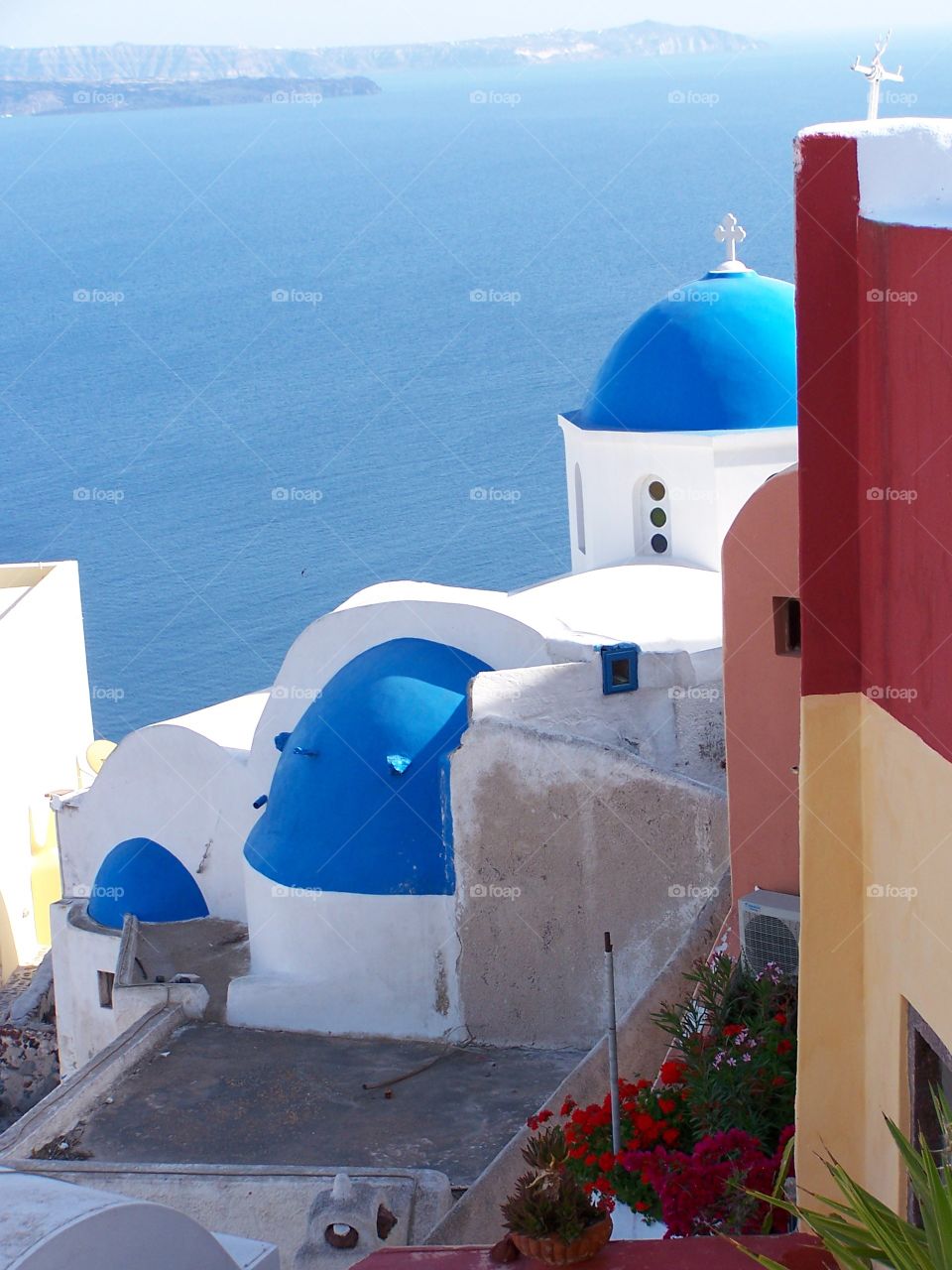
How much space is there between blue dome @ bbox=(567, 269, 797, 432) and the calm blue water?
1122 cm

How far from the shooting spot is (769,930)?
28.3ft

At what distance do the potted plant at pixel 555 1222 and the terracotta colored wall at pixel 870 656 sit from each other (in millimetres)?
753

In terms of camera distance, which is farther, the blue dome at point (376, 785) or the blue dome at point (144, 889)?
the blue dome at point (144, 889)

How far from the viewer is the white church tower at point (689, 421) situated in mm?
14617

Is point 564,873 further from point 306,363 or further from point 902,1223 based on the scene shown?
point 306,363

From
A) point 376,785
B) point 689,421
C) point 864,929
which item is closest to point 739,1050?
point 864,929

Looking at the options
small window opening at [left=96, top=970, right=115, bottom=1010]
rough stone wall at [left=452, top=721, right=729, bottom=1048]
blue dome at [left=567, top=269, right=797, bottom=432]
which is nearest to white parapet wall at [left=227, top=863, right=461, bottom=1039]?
rough stone wall at [left=452, top=721, right=729, bottom=1048]

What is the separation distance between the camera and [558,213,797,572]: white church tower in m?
14.6

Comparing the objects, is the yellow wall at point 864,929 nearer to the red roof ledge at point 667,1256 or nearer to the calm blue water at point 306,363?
the red roof ledge at point 667,1256

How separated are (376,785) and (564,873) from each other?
1.77 meters

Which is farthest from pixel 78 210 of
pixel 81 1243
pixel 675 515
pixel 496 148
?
pixel 81 1243

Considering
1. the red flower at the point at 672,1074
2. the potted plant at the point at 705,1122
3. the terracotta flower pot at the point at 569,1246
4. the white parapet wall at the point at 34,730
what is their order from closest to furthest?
the terracotta flower pot at the point at 569,1246 → the potted plant at the point at 705,1122 → the red flower at the point at 672,1074 → the white parapet wall at the point at 34,730

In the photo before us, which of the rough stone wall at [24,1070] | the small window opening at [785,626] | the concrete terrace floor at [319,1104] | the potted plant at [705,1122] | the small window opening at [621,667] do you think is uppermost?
the small window opening at [785,626]

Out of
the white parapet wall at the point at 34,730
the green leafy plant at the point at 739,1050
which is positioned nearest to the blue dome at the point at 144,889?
the white parapet wall at the point at 34,730
